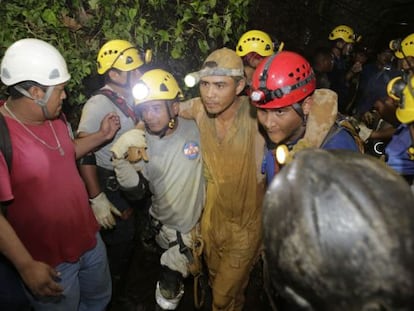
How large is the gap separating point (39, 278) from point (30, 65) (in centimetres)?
158

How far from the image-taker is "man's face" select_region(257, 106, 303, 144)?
2.57 meters

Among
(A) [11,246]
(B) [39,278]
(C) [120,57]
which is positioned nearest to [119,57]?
(C) [120,57]

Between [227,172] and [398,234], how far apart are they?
243cm

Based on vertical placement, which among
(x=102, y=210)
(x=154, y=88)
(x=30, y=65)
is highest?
(x=30, y=65)

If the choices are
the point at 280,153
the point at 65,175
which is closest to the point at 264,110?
the point at 280,153

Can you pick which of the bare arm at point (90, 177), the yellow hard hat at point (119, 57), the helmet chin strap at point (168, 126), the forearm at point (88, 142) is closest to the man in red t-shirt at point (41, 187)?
the forearm at point (88, 142)

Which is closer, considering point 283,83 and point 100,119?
point 283,83

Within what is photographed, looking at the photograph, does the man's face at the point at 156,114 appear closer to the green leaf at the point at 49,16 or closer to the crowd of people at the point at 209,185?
the crowd of people at the point at 209,185

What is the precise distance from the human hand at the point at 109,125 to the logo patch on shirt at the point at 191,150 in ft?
2.53

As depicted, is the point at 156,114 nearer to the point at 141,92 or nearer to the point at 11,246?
the point at 141,92

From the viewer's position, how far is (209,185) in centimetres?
347

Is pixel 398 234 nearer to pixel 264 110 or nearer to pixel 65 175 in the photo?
pixel 264 110

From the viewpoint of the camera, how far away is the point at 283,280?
3.71 feet

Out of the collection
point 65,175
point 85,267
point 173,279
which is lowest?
point 173,279
